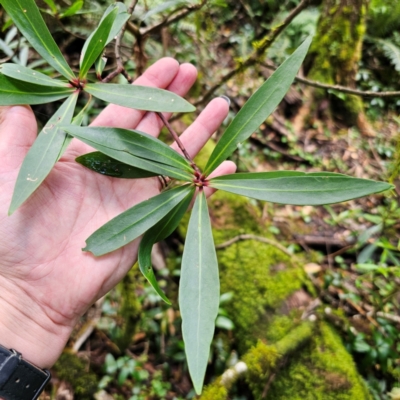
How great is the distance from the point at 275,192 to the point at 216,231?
115cm

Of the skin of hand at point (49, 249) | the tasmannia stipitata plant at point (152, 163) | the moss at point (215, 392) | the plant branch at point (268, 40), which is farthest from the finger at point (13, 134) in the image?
the moss at point (215, 392)

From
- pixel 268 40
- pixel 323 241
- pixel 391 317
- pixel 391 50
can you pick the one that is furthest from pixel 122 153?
pixel 391 50

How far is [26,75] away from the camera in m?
0.84

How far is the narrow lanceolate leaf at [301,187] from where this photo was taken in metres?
0.71

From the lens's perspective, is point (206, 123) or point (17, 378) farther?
point (206, 123)

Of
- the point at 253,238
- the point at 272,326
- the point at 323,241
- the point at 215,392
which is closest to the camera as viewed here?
the point at 215,392

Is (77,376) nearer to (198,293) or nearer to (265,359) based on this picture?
(265,359)

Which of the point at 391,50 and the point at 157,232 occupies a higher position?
the point at 391,50

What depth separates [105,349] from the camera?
1645mm

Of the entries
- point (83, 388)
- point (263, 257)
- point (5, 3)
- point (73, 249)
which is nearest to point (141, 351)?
point (83, 388)

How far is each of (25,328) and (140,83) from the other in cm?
89

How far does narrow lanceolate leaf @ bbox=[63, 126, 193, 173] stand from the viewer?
76 centimetres

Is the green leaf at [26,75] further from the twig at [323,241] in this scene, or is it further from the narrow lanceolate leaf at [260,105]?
the twig at [323,241]

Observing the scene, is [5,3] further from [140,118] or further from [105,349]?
[105,349]
